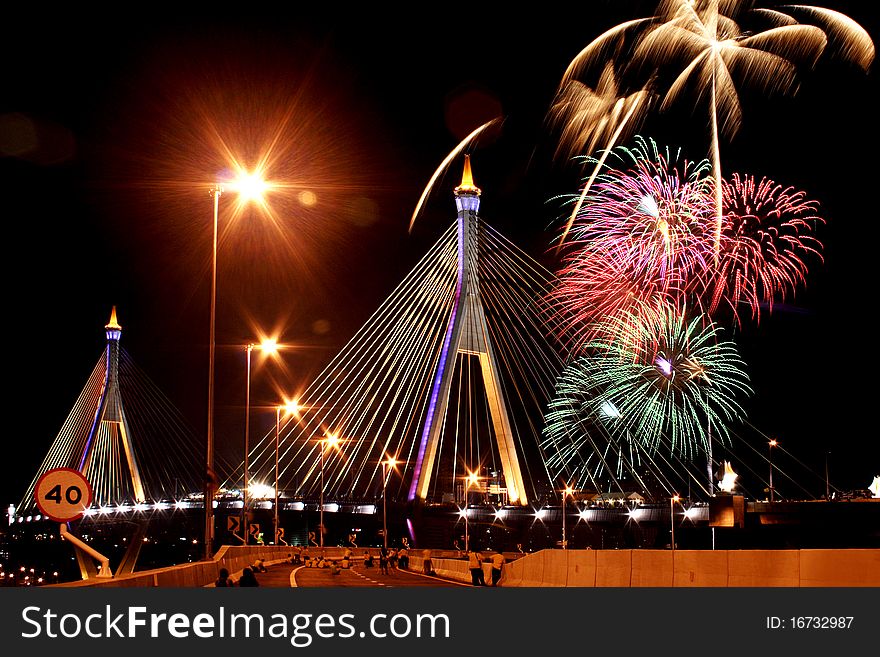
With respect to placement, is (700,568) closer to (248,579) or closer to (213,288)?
(248,579)

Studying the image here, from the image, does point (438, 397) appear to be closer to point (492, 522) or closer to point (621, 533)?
point (492, 522)

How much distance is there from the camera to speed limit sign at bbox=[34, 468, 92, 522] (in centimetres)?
1256

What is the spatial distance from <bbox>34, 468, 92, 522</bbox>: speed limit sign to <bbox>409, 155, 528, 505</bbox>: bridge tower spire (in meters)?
57.8

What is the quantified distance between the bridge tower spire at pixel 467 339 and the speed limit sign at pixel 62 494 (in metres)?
57.8

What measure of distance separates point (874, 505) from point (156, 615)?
2569 inches

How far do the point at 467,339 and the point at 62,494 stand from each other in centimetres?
6035

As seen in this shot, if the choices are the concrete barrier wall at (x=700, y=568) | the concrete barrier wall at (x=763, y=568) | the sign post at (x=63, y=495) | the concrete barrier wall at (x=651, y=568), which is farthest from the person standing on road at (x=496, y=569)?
the sign post at (x=63, y=495)

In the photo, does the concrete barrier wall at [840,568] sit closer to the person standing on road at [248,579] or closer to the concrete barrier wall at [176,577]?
the person standing on road at [248,579]

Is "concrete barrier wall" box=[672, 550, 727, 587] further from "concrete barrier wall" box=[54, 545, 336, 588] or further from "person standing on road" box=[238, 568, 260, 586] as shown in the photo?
"concrete barrier wall" box=[54, 545, 336, 588]

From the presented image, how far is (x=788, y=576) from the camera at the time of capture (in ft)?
54.5

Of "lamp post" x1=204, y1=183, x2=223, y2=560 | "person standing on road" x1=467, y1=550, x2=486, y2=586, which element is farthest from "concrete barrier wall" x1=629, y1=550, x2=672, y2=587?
"lamp post" x1=204, y1=183, x2=223, y2=560

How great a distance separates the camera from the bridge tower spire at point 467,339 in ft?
234

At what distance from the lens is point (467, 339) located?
7275 centimetres

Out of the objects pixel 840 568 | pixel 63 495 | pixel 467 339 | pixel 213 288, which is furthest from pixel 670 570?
pixel 467 339
